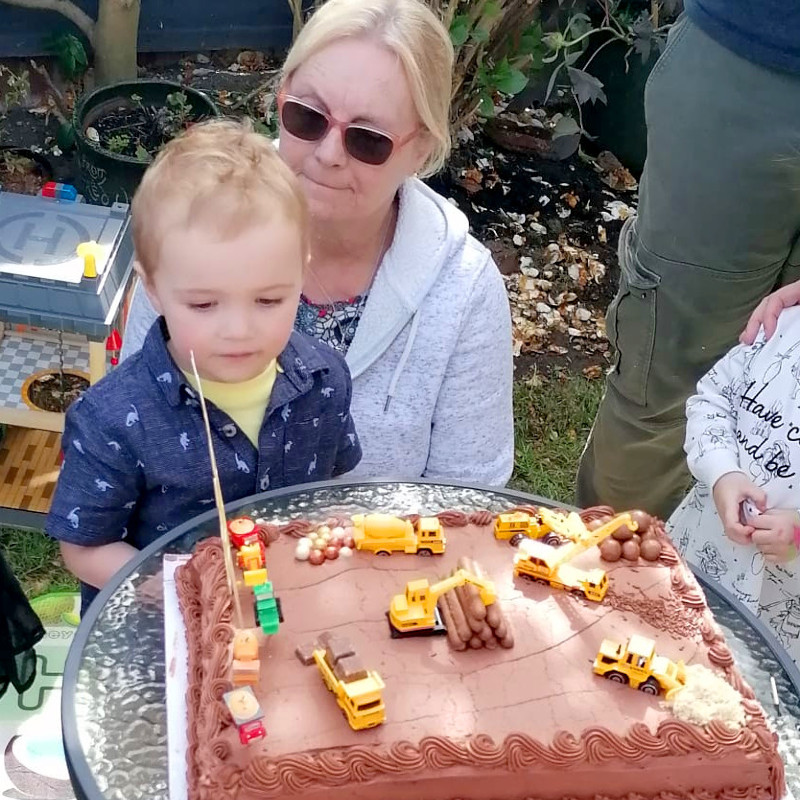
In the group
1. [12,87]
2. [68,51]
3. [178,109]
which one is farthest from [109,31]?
[12,87]

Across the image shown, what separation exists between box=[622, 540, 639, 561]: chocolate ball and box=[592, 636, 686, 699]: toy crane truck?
20 cm

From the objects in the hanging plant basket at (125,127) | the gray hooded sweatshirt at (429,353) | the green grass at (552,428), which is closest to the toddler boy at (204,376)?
the gray hooded sweatshirt at (429,353)

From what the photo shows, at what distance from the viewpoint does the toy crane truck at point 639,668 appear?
1276mm

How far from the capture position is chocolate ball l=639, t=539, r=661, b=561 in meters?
1.49

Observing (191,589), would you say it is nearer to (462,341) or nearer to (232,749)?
(232,749)

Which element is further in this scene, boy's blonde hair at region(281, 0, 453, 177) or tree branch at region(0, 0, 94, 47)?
tree branch at region(0, 0, 94, 47)

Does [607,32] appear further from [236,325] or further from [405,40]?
[236,325]

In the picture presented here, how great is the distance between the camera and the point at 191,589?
140 cm

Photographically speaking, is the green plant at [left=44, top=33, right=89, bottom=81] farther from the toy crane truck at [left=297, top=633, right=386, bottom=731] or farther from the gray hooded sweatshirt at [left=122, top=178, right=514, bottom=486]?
the toy crane truck at [left=297, top=633, right=386, bottom=731]

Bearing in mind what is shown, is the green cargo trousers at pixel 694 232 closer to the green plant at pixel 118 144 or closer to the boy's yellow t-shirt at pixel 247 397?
the boy's yellow t-shirt at pixel 247 397

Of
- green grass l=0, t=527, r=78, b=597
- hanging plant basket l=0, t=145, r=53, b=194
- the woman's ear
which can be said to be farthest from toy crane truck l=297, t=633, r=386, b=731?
hanging plant basket l=0, t=145, r=53, b=194

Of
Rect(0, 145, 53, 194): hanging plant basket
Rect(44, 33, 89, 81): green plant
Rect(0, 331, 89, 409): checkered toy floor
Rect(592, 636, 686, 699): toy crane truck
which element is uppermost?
Rect(592, 636, 686, 699): toy crane truck

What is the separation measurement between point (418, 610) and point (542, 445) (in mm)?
2133

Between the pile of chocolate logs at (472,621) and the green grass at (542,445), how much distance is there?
1.64 meters
